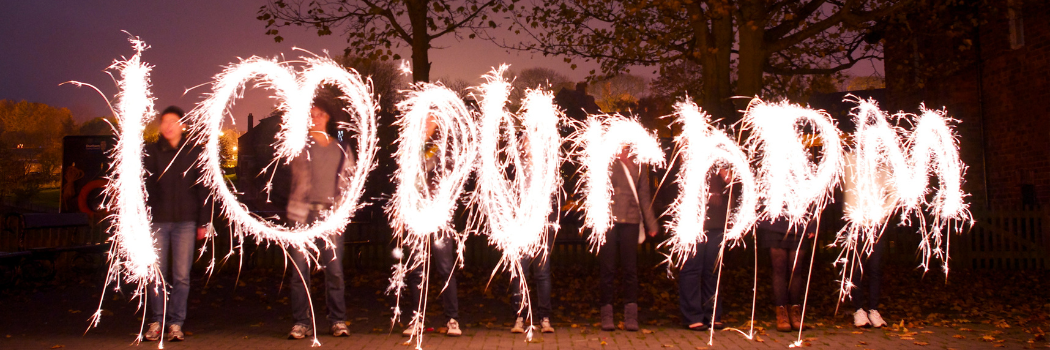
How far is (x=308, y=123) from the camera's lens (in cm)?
630

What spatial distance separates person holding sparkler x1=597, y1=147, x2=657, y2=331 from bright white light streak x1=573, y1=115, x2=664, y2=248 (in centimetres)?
7

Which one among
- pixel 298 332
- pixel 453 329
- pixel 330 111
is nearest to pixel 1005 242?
pixel 453 329

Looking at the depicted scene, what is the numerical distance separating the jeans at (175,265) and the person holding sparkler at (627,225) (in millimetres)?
3563

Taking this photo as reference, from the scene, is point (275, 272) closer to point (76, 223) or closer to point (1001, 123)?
point (76, 223)

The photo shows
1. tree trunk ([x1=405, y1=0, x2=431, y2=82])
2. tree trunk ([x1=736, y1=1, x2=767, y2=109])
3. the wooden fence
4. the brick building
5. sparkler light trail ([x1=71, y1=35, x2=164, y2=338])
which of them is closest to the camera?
sparkler light trail ([x1=71, y1=35, x2=164, y2=338])

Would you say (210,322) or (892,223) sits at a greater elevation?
(892,223)

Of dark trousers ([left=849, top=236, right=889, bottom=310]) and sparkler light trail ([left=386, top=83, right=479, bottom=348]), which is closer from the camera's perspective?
sparkler light trail ([left=386, top=83, right=479, bottom=348])

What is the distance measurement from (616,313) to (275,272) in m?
7.43

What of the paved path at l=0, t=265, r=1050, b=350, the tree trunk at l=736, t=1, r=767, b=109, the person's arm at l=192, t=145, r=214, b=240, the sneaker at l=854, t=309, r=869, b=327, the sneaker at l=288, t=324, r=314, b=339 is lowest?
the paved path at l=0, t=265, r=1050, b=350

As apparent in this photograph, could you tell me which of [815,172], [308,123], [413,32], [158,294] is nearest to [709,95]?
[815,172]

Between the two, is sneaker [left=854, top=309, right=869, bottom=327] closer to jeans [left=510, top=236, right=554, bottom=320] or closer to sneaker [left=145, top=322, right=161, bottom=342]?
jeans [left=510, top=236, right=554, bottom=320]

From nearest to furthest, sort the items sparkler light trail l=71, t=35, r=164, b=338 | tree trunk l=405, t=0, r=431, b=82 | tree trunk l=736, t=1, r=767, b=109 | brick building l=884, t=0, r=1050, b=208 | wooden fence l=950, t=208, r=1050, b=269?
sparkler light trail l=71, t=35, r=164, b=338 < tree trunk l=736, t=1, r=767, b=109 < tree trunk l=405, t=0, r=431, b=82 < wooden fence l=950, t=208, r=1050, b=269 < brick building l=884, t=0, r=1050, b=208

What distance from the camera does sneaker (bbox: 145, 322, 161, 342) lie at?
611 centimetres

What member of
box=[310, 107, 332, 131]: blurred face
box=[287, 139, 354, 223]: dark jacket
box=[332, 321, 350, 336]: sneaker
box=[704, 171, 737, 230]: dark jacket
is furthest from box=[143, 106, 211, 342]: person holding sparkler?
box=[704, 171, 737, 230]: dark jacket
